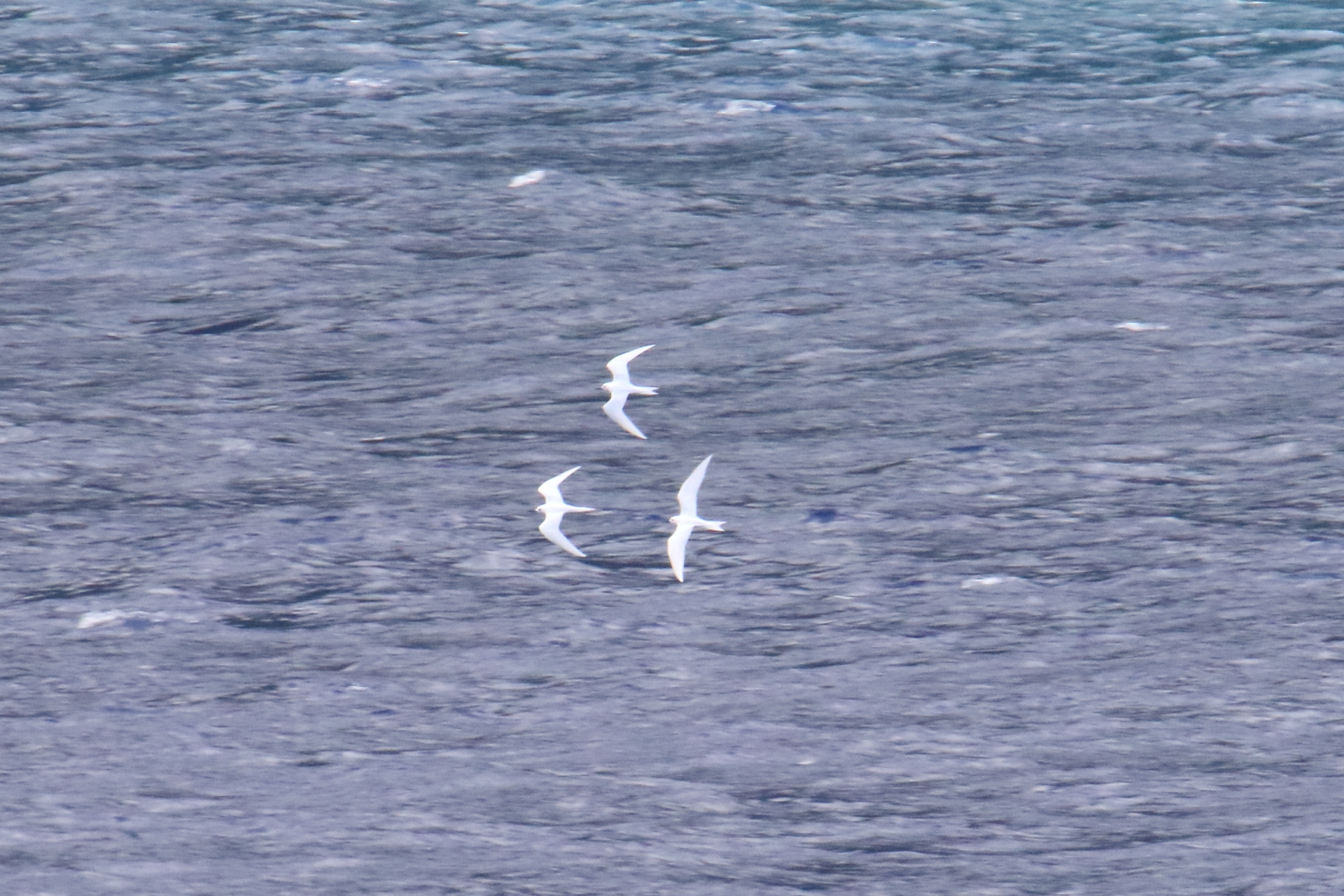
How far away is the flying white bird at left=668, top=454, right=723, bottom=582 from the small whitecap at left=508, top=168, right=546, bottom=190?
105 inches

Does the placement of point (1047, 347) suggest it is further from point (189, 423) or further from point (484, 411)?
point (189, 423)

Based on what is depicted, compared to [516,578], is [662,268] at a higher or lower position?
higher

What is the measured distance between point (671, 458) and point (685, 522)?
23.5 inches

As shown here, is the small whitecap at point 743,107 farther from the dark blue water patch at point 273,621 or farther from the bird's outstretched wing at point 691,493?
the dark blue water patch at point 273,621

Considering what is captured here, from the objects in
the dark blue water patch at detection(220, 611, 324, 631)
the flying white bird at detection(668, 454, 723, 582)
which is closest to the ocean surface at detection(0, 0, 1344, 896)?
the dark blue water patch at detection(220, 611, 324, 631)

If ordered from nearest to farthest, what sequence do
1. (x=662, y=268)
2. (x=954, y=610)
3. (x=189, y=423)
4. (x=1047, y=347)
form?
(x=954, y=610), (x=189, y=423), (x=1047, y=347), (x=662, y=268)

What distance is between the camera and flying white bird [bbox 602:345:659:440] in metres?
6.35

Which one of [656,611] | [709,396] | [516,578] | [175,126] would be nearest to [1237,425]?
[709,396]

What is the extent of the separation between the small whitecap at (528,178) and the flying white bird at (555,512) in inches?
97.5

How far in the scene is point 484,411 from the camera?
652 centimetres

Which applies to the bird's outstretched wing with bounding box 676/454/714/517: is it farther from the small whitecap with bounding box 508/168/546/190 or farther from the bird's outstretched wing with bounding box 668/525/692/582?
the small whitecap with bounding box 508/168/546/190

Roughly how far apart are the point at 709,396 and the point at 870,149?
2296 millimetres

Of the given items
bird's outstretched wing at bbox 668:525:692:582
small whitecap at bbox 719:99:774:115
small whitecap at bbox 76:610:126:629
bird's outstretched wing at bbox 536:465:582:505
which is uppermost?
small whitecap at bbox 719:99:774:115

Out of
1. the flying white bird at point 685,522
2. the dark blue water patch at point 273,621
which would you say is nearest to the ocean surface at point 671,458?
the dark blue water patch at point 273,621
